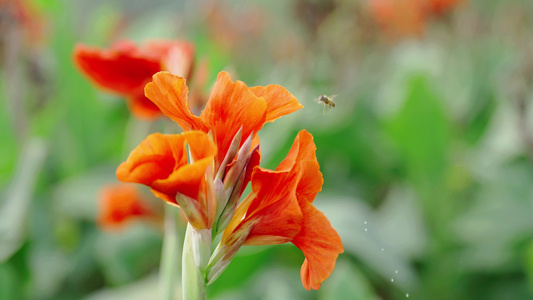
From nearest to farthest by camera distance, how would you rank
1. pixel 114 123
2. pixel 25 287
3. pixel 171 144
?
pixel 171 144, pixel 25 287, pixel 114 123

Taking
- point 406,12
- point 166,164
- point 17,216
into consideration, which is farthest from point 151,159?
point 406,12

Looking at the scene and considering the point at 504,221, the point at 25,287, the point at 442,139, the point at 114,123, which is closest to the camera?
the point at 25,287

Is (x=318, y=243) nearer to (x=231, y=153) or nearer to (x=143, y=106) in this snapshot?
(x=231, y=153)

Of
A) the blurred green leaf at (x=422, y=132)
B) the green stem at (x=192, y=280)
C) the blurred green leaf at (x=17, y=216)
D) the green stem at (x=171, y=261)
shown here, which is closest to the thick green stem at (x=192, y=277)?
the green stem at (x=192, y=280)

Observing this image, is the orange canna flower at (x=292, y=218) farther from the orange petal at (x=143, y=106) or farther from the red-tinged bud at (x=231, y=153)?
the orange petal at (x=143, y=106)

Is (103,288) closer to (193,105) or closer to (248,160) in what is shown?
(193,105)

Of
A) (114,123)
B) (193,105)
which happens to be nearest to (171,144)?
(193,105)
